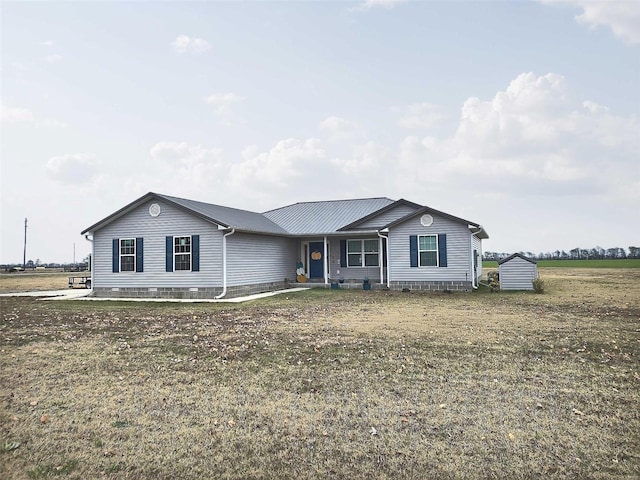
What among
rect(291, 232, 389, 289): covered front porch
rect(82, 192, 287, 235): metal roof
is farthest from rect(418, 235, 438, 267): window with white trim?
rect(82, 192, 287, 235): metal roof

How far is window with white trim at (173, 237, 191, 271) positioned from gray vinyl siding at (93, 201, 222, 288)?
22 centimetres

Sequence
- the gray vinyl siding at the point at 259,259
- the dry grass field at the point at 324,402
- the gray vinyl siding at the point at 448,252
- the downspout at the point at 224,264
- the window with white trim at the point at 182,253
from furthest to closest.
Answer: the gray vinyl siding at the point at 448,252 → the gray vinyl siding at the point at 259,259 → the window with white trim at the point at 182,253 → the downspout at the point at 224,264 → the dry grass field at the point at 324,402

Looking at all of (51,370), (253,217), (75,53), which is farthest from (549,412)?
(253,217)

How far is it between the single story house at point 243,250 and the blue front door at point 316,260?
879mm

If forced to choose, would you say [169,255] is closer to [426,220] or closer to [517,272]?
[426,220]

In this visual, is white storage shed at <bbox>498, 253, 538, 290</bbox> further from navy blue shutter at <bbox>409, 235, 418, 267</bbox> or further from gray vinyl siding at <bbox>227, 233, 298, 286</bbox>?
gray vinyl siding at <bbox>227, 233, 298, 286</bbox>

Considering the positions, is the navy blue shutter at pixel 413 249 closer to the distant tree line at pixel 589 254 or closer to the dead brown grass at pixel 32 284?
the dead brown grass at pixel 32 284

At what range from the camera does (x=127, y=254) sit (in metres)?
20.0

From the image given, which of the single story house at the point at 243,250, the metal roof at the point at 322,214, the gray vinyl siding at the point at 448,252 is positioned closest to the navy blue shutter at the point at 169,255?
the single story house at the point at 243,250

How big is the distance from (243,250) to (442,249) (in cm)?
869

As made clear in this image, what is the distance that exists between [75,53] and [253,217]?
36.2ft

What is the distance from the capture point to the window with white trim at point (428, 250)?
20.6m

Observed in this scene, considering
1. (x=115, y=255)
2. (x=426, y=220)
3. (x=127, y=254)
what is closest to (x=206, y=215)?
(x=127, y=254)

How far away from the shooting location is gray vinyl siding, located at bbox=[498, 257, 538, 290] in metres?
20.6
